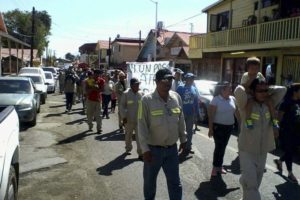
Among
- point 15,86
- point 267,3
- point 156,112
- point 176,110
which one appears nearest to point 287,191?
point 176,110

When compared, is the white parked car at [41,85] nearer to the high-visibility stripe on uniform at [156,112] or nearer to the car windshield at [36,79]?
the car windshield at [36,79]

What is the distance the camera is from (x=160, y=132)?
4.94 metres

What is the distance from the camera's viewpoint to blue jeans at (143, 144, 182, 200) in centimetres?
498

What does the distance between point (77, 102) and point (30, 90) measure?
27.7 feet

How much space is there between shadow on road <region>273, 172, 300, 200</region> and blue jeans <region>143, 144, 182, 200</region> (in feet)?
6.91

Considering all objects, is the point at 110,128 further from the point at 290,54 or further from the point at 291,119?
the point at 290,54

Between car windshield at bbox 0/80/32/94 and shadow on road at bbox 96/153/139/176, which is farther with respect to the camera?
car windshield at bbox 0/80/32/94

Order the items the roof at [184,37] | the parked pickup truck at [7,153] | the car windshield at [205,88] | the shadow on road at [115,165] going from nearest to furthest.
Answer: the parked pickup truck at [7,153]
the shadow on road at [115,165]
the car windshield at [205,88]
the roof at [184,37]

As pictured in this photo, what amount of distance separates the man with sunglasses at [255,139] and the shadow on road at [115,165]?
302 cm

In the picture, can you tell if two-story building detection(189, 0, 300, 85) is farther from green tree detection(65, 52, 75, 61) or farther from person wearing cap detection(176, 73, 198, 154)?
green tree detection(65, 52, 75, 61)

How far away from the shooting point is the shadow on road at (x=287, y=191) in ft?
21.1

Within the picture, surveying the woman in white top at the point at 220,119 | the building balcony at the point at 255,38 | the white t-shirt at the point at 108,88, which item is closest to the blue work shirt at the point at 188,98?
the woman in white top at the point at 220,119

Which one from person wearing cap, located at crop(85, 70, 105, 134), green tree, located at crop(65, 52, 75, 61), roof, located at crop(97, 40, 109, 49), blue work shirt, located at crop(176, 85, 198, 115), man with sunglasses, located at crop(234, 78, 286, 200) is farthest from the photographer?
green tree, located at crop(65, 52, 75, 61)

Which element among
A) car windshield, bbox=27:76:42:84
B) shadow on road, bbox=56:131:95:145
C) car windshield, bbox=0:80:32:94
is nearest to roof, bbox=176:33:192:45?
car windshield, bbox=27:76:42:84
